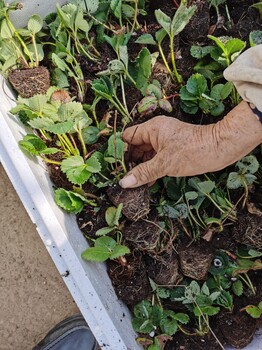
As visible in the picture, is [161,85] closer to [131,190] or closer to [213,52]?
[213,52]

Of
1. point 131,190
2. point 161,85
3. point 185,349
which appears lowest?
point 185,349

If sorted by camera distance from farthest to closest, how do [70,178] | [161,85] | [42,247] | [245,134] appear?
[42,247]
[161,85]
[70,178]
[245,134]

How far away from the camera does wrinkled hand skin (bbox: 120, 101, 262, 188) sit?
953 mm

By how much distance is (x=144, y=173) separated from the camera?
1.05m

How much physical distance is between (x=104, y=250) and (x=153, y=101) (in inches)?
13.5

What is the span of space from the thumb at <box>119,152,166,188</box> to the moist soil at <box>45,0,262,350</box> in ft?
0.09

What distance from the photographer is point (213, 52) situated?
1.14 metres

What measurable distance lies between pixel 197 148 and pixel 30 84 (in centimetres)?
44

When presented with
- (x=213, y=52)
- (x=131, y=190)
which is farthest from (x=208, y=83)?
(x=131, y=190)

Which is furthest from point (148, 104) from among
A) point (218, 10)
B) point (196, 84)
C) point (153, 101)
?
point (218, 10)

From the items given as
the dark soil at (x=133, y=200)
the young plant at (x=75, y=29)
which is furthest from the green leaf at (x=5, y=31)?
the dark soil at (x=133, y=200)

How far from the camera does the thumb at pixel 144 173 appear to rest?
3.39ft

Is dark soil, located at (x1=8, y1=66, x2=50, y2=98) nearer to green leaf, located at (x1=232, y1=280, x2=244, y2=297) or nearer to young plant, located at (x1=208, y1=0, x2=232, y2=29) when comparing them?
young plant, located at (x1=208, y1=0, x2=232, y2=29)

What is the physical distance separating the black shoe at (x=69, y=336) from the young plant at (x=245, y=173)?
0.69m
